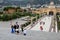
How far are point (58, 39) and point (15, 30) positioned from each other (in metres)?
2.43

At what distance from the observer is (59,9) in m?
67.8

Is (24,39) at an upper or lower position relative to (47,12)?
lower

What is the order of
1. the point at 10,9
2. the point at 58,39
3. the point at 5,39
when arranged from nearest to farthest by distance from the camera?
the point at 5,39 → the point at 58,39 → the point at 10,9

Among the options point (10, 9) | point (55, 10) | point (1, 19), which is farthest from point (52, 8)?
point (1, 19)

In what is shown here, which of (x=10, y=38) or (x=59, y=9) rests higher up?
(x=59, y=9)

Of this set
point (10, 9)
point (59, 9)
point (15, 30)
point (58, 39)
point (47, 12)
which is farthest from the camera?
point (59, 9)

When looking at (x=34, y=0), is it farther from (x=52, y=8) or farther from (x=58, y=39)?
(x=58, y=39)

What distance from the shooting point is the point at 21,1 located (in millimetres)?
119688

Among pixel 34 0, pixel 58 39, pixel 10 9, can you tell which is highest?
pixel 34 0

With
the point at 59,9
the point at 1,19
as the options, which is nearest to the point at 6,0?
the point at 59,9

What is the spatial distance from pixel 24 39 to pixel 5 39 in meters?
0.72

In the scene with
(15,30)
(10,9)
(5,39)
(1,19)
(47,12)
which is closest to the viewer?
(5,39)

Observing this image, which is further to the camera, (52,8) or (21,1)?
(21,1)

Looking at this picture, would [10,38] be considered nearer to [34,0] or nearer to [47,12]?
[47,12]
